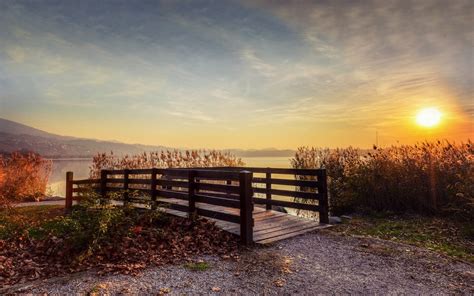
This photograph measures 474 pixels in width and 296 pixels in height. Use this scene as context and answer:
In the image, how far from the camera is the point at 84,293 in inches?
189

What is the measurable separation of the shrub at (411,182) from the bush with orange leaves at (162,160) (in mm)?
7816

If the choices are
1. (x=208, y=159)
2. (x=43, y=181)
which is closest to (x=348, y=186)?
(x=208, y=159)

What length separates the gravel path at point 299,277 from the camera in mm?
4961

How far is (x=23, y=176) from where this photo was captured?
54.0 ft

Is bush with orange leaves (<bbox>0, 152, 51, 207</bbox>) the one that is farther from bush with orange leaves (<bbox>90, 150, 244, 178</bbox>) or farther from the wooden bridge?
the wooden bridge

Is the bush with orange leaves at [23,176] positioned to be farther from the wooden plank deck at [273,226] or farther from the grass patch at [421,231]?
the grass patch at [421,231]

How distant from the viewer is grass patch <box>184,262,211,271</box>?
19.0 ft

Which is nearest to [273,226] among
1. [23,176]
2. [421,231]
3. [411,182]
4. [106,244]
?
[421,231]

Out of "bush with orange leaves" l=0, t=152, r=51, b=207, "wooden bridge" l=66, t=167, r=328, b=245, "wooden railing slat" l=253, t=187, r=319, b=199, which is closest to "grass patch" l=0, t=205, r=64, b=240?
"wooden bridge" l=66, t=167, r=328, b=245

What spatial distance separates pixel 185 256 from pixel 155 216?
2170 mm

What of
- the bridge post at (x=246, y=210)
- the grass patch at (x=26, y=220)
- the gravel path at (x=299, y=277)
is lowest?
the gravel path at (x=299, y=277)

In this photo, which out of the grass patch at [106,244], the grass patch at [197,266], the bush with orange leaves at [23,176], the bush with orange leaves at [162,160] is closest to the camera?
the grass patch at [197,266]

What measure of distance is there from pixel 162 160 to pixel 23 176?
703 centimetres

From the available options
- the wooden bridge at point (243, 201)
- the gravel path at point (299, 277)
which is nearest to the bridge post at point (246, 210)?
the wooden bridge at point (243, 201)
